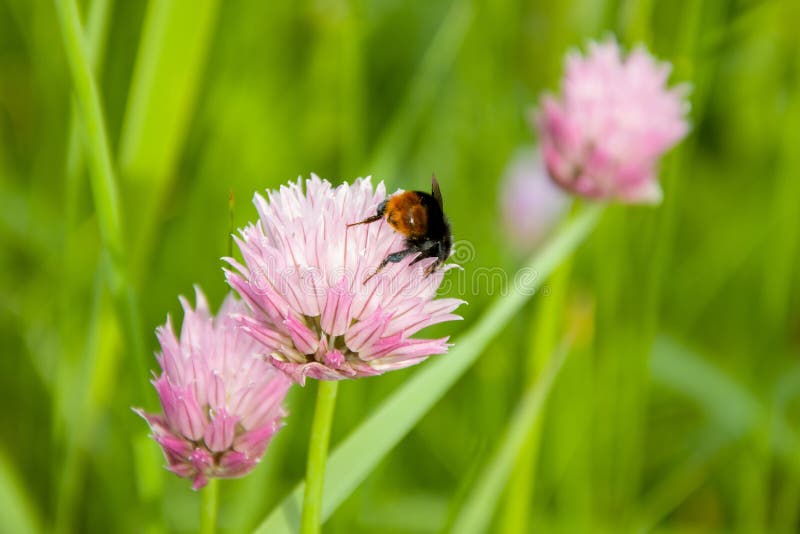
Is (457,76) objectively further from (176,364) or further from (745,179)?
A: (176,364)

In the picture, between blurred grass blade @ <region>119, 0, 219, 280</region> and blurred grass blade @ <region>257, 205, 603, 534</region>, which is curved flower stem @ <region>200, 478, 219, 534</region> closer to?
blurred grass blade @ <region>257, 205, 603, 534</region>

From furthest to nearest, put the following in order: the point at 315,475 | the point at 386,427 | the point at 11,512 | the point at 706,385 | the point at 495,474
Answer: the point at 706,385 → the point at 11,512 → the point at 495,474 → the point at 386,427 → the point at 315,475

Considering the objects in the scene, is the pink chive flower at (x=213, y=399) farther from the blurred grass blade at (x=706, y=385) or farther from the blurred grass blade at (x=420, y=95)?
the blurred grass blade at (x=706, y=385)

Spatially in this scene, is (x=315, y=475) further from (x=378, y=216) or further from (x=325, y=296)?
(x=378, y=216)

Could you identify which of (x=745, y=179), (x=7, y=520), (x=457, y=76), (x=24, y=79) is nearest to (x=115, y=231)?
(x=7, y=520)

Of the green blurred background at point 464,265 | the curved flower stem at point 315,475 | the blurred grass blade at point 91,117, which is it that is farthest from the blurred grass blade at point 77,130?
the curved flower stem at point 315,475

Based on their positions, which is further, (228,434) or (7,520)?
(7,520)

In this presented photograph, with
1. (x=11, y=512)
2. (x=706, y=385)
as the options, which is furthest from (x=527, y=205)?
(x=11, y=512)
